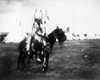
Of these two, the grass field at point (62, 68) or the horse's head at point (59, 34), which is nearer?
the grass field at point (62, 68)

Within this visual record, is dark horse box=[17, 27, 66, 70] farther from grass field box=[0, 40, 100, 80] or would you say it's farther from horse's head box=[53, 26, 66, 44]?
grass field box=[0, 40, 100, 80]

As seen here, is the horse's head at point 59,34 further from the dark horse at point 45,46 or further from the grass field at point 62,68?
the grass field at point 62,68

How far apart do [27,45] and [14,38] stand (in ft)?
6.59

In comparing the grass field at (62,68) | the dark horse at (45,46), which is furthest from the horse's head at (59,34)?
the grass field at (62,68)

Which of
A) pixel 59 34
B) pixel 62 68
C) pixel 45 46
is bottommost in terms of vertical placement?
pixel 62 68

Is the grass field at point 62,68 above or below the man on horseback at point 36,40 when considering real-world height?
below

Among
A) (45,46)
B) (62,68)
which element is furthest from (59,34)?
(62,68)

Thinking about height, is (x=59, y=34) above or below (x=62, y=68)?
above

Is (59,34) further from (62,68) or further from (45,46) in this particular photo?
(62,68)

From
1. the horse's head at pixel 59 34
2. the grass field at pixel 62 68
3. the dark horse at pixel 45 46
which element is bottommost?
the grass field at pixel 62 68

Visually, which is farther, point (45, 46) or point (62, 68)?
point (62, 68)

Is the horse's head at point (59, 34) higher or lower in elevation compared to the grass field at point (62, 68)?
higher

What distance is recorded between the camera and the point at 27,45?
38.4 feet

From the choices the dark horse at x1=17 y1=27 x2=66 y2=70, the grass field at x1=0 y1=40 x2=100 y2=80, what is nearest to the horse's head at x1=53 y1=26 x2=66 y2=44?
the dark horse at x1=17 y1=27 x2=66 y2=70
